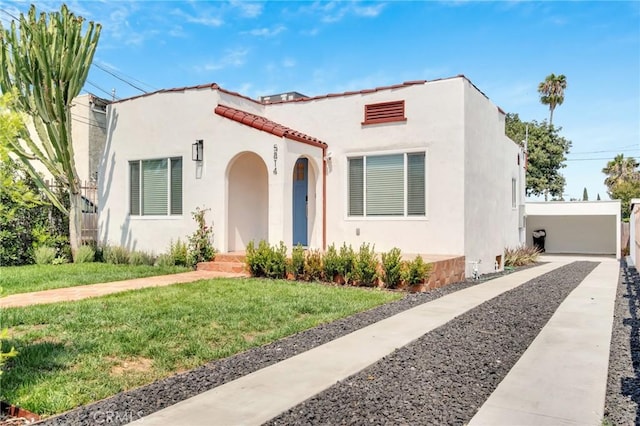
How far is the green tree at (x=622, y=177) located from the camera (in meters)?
40.9

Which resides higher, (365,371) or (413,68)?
(413,68)

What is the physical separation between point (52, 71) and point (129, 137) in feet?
8.87

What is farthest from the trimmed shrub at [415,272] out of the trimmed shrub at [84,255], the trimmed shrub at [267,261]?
the trimmed shrub at [84,255]

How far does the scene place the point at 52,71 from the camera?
12.8 meters

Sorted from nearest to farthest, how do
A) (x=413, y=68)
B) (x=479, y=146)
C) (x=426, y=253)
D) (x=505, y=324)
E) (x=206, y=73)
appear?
(x=505, y=324) → (x=426, y=253) → (x=479, y=146) → (x=413, y=68) → (x=206, y=73)

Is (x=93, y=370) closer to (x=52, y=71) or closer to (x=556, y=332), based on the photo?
(x=556, y=332)

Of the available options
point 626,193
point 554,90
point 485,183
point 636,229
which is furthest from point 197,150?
point 626,193

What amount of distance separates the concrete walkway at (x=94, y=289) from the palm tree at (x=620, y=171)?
45871 mm

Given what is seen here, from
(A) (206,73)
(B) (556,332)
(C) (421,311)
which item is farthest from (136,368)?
(A) (206,73)

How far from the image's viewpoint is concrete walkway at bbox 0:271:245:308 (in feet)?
26.0

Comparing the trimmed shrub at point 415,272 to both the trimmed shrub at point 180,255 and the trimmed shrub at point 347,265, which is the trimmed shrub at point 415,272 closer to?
the trimmed shrub at point 347,265

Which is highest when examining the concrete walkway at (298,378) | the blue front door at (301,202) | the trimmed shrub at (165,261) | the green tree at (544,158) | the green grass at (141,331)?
the green tree at (544,158)

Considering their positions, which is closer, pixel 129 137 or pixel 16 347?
→ pixel 16 347

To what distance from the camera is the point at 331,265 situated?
33.7 ft
